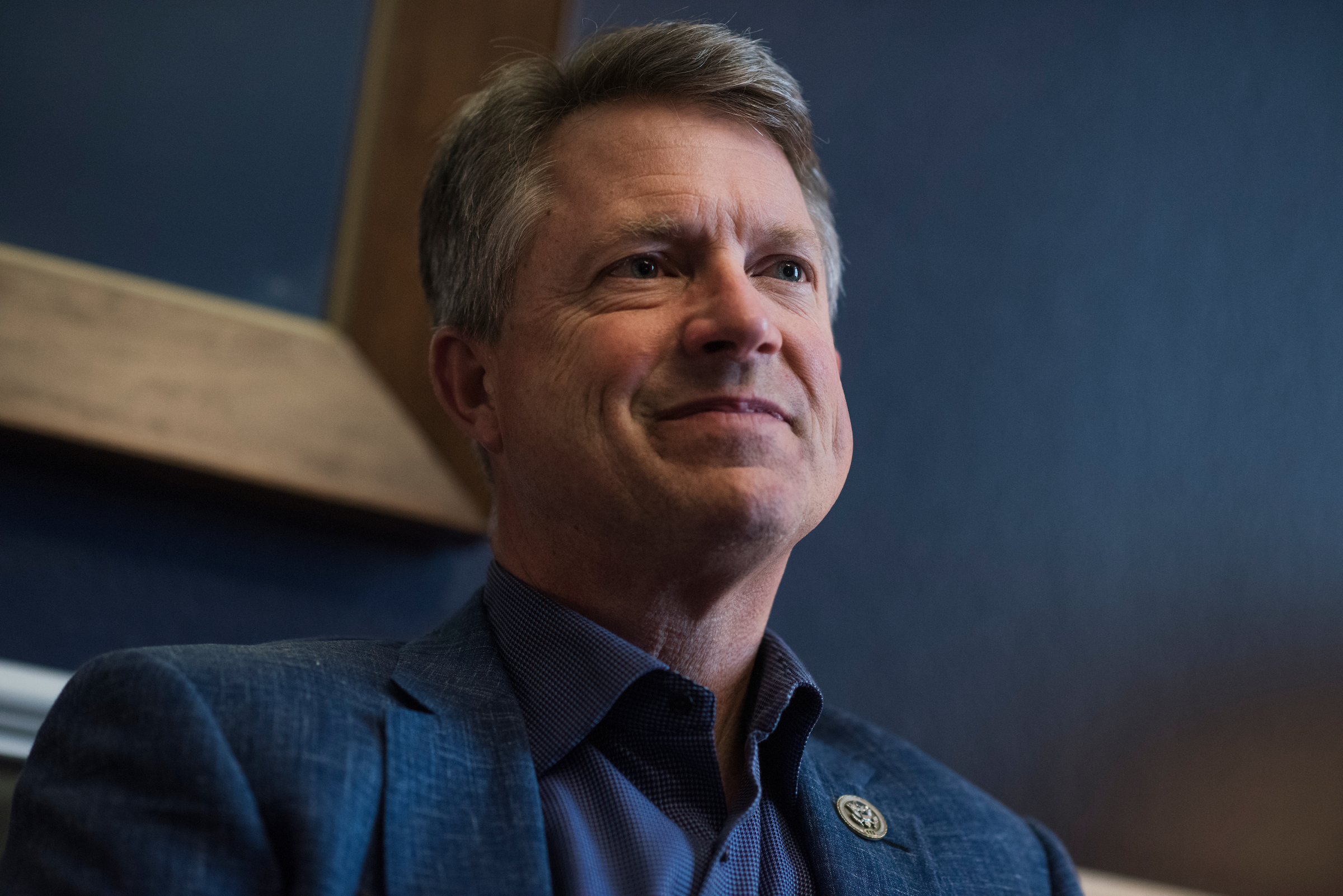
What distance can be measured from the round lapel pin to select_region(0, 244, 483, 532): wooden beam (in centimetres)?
55

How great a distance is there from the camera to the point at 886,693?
1.68 metres

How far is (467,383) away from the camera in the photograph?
126 cm

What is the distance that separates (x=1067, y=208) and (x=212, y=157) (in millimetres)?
1218

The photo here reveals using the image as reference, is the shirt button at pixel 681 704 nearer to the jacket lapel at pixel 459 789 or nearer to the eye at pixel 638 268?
the jacket lapel at pixel 459 789

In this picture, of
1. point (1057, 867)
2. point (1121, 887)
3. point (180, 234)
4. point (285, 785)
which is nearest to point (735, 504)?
point (285, 785)

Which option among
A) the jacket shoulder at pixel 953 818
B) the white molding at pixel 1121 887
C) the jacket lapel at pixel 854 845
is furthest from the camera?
the white molding at pixel 1121 887

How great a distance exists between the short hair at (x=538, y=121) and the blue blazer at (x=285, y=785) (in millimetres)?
414

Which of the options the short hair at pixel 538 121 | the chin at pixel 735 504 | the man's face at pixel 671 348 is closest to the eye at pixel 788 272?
the man's face at pixel 671 348

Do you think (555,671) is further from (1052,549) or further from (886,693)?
(1052,549)

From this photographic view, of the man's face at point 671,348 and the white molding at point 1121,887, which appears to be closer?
the man's face at point 671,348

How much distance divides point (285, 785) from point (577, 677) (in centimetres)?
27

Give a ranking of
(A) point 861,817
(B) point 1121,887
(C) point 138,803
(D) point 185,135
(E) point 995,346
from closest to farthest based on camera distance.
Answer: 1. (C) point 138,803
2. (A) point 861,817
3. (D) point 185,135
4. (B) point 1121,887
5. (E) point 995,346

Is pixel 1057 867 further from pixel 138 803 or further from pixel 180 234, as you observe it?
pixel 180 234

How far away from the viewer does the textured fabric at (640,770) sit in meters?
0.95
